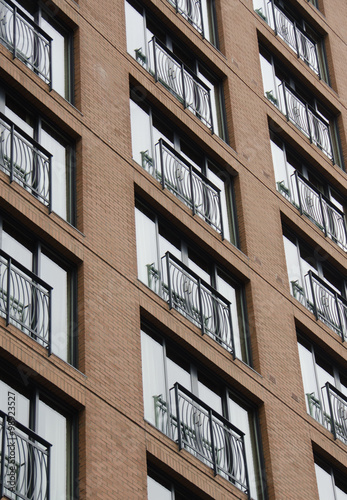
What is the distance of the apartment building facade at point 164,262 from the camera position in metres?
20.9

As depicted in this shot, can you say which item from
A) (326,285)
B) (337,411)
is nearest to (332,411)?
(337,411)

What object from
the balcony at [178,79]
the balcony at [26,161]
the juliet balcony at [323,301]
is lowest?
the balcony at [26,161]

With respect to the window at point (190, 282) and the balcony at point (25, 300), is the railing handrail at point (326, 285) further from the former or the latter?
the balcony at point (25, 300)

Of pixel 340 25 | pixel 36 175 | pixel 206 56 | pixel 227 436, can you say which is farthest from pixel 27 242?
pixel 340 25

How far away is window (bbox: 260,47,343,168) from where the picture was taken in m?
32.6

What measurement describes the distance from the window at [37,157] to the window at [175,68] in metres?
4.48

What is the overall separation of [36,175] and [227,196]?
6.44 metres

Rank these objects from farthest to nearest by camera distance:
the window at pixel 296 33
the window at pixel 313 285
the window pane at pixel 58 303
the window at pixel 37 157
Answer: the window at pixel 296 33 < the window at pixel 313 285 < the window at pixel 37 157 < the window pane at pixel 58 303

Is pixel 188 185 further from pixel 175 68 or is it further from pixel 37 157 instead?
pixel 37 157

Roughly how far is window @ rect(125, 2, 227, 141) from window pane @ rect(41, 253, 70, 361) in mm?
6881

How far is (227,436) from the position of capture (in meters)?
23.9

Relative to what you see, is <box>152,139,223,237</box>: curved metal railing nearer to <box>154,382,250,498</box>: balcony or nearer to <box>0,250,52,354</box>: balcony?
<box>154,382,250,498</box>: balcony

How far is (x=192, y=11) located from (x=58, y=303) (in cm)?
1126

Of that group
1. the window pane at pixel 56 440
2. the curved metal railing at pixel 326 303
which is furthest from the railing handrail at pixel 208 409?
the curved metal railing at pixel 326 303
